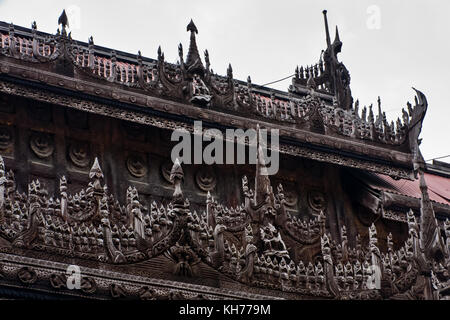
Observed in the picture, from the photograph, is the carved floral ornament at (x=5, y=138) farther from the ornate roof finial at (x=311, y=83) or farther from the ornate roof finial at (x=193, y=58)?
the ornate roof finial at (x=311, y=83)

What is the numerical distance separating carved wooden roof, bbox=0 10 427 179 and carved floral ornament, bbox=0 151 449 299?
4.98 ft

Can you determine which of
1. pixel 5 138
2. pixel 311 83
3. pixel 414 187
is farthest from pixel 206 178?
pixel 414 187

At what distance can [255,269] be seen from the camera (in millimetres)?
20094

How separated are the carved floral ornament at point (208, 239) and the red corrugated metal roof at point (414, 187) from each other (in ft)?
7.95

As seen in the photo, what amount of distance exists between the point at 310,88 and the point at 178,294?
27.7ft

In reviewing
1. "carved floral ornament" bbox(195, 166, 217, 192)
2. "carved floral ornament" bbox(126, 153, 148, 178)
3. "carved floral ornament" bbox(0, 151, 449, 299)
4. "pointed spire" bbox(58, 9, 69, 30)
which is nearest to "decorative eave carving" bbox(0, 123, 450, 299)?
"carved floral ornament" bbox(0, 151, 449, 299)

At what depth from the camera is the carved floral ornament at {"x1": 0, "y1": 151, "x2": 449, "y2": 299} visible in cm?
1845

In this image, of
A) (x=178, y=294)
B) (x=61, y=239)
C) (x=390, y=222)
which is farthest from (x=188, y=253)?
(x=390, y=222)

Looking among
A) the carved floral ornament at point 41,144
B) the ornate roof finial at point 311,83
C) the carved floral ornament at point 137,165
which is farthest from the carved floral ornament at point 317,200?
the carved floral ornament at point 41,144

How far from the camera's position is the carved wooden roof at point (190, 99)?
2197 centimetres

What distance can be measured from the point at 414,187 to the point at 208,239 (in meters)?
8.78

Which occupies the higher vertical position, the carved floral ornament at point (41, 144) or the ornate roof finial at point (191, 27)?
the ornate roof finial at point (191, 27)

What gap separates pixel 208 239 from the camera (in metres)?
20.3

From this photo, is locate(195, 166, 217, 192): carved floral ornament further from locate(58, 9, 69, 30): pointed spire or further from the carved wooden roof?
locate(58, 9, 69, 30): pointed spire
